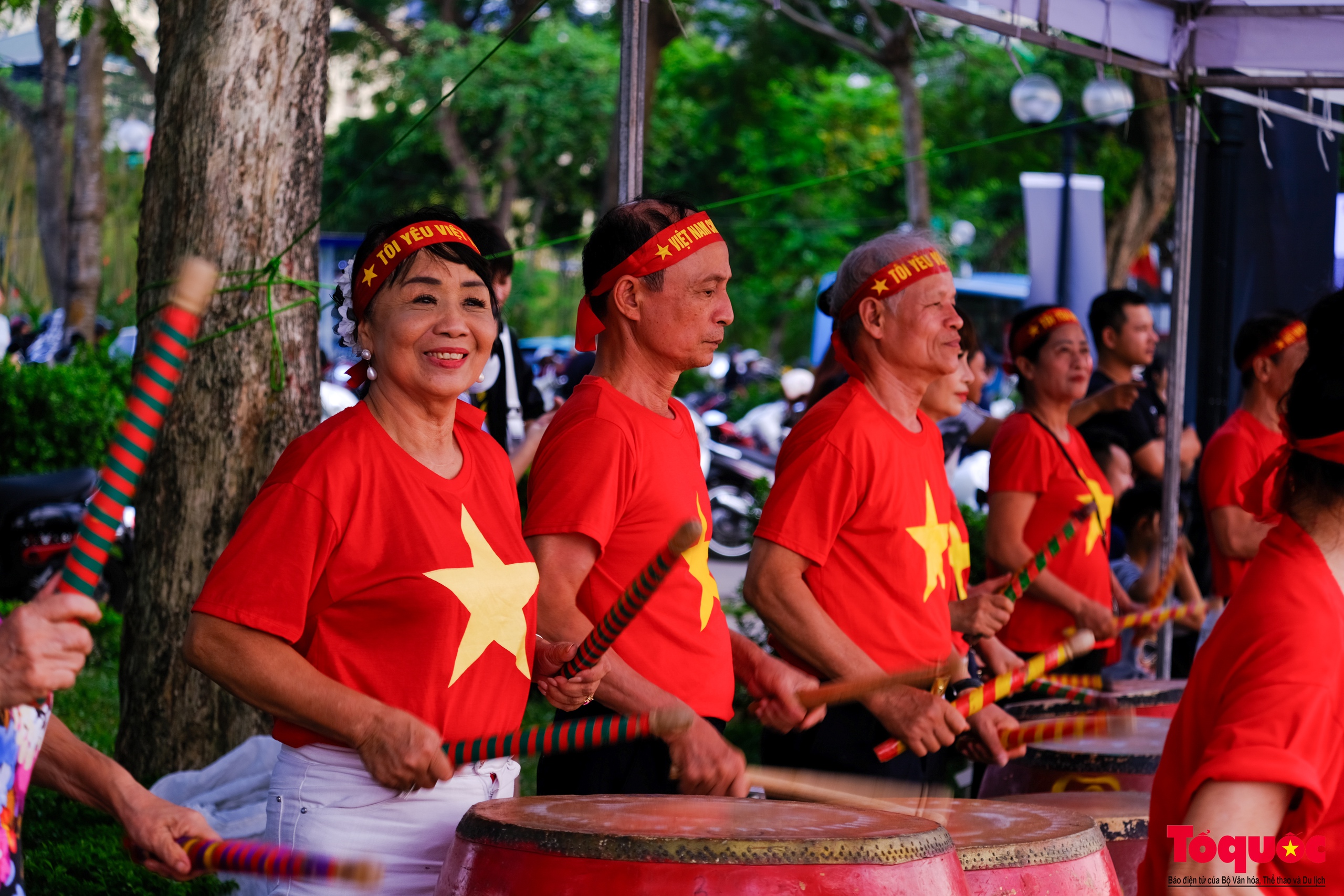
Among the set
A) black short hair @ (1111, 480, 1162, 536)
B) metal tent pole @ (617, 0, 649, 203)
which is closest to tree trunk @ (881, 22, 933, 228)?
black short hair @ (1111, 480, 1162, 536)

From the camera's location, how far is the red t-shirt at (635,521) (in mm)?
2984

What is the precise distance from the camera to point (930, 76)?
24.3 m

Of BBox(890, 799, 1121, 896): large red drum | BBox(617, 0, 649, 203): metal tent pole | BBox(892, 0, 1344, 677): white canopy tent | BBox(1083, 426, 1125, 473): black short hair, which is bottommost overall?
BBox(890, 799, 1121, 896): large red drum

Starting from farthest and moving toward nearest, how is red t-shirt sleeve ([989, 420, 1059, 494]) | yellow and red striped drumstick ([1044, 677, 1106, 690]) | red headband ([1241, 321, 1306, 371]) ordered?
red headband ([1241, 321, 1306, 371]), red t-shirt sleeve ([989, 420, 1059, 494]), yellow and red striped drumstick ([1044, 677, 1106, 690])

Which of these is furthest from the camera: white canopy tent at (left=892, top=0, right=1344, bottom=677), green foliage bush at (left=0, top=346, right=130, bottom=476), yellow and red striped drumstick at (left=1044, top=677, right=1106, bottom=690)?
green foliage bush at (left=0, top=346, right=130, bottom=476)

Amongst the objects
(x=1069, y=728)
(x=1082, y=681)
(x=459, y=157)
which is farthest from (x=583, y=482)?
(x=459, y=157)

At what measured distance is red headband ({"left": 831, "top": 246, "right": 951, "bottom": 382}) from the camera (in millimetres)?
3908

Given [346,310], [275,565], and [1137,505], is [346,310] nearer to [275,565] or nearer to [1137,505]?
[275,565]

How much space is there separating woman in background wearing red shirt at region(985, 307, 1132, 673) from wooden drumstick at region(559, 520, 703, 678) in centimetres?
242

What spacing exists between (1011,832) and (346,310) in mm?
1672

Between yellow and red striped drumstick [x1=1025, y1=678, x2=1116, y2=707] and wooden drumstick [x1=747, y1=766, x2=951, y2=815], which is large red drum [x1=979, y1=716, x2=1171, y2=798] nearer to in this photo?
yellow and red striped drumstick [x1=1025, y1=678, x2=1116, y2=707]

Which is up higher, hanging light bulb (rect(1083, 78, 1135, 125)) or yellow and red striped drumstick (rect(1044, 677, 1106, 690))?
hanging light bulb (rect(1083, 78, 1135, 125))

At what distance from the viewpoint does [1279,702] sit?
1956 mm

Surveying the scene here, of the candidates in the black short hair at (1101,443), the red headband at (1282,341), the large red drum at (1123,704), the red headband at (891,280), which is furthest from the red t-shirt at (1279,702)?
the black short hair at (1101,443)
